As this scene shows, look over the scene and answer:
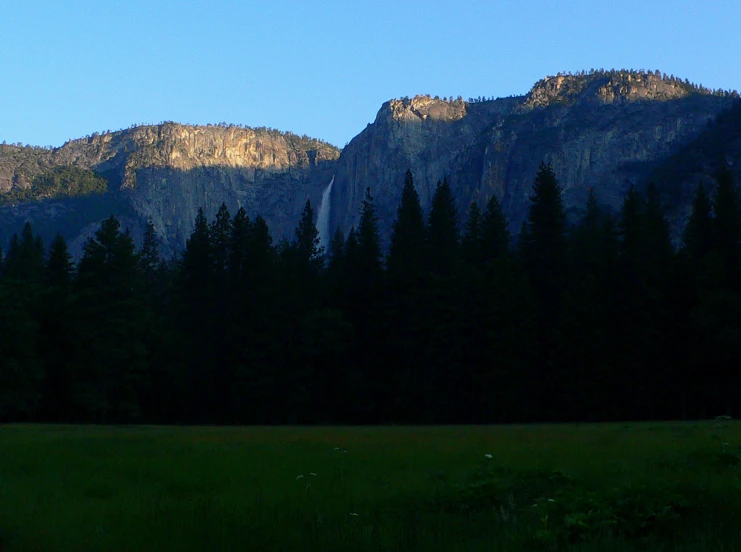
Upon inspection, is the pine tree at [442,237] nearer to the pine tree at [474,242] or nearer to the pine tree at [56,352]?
the pine tree at [474,242]

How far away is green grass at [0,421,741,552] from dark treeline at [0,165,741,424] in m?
29.0

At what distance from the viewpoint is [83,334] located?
50.7 metres

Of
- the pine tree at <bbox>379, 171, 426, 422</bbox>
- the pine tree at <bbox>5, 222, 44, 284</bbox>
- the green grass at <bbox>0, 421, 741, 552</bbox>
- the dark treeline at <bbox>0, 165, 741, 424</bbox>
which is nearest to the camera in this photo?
the green grass at <bbox>0, 421, 741, 552</bbox>

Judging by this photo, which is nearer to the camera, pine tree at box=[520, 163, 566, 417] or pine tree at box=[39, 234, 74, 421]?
pine tree at box=[520, 163, 566, 417]

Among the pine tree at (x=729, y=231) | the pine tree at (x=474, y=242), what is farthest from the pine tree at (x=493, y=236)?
the pine tree at (x=729, y=231)

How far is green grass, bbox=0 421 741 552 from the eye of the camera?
34.4 feet

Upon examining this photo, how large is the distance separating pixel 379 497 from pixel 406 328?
138 feet

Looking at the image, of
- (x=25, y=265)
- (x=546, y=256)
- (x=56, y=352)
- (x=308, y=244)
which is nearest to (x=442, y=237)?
(x=546, y=256)

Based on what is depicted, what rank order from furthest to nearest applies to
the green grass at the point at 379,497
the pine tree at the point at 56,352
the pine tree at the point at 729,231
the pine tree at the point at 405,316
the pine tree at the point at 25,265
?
1. the pine tree at the point at 25,265
2. the pine tree at the point at 405,316
3. the pine tree at the point at 56,352
4. the pine tree at the point at 729,231
5. the green grass at the point at 379,497

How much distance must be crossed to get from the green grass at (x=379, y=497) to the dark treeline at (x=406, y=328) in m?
29.0

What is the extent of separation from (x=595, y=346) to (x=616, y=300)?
13.3 feet

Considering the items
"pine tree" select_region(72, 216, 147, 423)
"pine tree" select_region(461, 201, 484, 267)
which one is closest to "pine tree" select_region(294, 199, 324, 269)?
"pine tree" select_region(461, 201, 484, 267)

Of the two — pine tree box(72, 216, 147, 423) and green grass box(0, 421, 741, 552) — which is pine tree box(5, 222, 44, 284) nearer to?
pine tree box(72, 216, 147, 423)

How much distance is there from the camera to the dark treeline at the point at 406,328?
1884 inches
